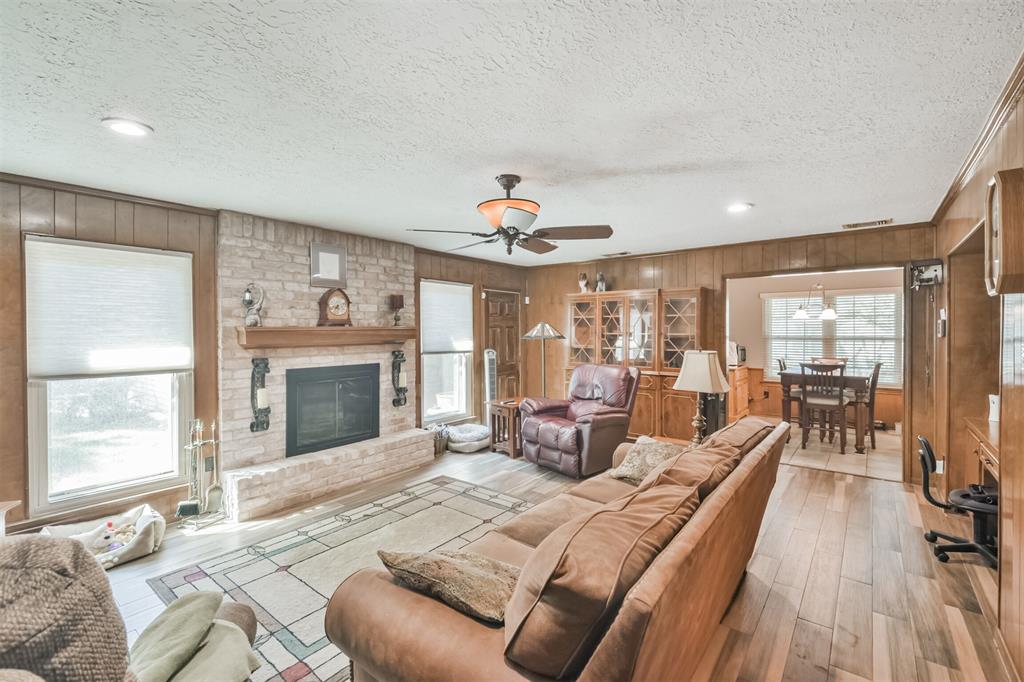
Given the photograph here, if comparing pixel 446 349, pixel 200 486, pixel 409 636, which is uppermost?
pixel 446 349

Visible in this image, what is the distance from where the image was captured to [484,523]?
3.43 m

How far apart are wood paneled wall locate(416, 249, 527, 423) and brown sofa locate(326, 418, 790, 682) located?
4.09 meters

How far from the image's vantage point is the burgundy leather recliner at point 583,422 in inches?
174

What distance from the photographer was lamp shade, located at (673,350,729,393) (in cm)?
323

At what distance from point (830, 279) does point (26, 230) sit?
9102mm

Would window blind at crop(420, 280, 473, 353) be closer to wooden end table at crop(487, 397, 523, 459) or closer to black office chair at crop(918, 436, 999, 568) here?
wooden end table at crop(487, 397, 523, 459)

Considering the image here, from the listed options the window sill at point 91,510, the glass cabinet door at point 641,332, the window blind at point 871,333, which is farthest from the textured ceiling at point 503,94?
the window blind at point 871,333

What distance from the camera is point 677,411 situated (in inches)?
217

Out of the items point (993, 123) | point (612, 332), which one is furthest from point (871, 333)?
point (993, 123)

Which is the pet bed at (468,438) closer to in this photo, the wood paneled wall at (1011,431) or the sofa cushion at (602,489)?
the sofa cushion at (602,489)

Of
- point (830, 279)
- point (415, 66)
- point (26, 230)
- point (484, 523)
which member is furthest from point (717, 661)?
point (830, 279)

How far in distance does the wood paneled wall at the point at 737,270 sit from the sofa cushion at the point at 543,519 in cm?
361

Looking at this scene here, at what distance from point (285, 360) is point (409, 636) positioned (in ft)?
11.4

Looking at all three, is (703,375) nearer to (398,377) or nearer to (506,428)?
(506,428)
